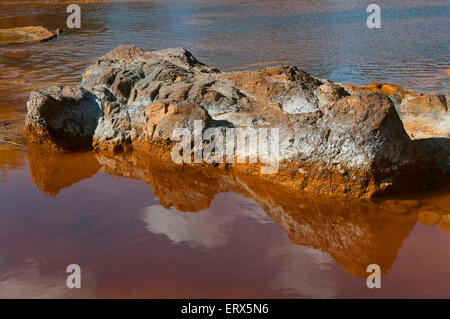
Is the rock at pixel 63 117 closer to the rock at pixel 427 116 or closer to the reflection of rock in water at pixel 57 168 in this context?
the reflection of rock in water at pixel 57 168

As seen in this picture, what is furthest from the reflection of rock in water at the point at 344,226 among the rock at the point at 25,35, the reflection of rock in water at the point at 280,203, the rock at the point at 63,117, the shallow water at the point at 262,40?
the rock at the point at 25,35

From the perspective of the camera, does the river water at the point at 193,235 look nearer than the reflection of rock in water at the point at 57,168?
Yes

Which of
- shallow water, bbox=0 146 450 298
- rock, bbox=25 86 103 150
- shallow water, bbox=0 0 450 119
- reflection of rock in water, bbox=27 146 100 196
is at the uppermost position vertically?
shallow water, bbox=0 0 450 119

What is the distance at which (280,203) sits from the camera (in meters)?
3.89

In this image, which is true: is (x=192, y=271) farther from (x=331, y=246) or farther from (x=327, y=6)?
(x=327, y=6)

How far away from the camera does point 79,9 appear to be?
20531mm

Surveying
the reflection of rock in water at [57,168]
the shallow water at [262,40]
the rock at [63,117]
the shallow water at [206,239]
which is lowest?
the shallow water at [206,239]

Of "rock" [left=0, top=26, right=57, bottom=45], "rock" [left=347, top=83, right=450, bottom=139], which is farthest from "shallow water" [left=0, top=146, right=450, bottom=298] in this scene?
"rock" [left=0, top=26, right=57, bottom=45]

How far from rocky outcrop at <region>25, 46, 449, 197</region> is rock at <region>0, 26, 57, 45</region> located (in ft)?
27.6

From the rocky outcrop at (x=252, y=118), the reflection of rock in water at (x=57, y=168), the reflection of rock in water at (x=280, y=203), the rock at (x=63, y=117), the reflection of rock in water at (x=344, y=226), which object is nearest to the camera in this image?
the reflection of rock in water at (x=344, y=226)

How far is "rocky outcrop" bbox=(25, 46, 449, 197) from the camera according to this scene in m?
3.78

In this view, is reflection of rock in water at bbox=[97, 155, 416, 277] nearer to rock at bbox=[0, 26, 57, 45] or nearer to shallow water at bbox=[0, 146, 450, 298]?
shallow water at bbox=[0, 146, 450, 298]

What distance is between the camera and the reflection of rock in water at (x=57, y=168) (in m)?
4.44

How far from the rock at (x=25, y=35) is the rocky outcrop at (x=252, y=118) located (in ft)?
27.6
